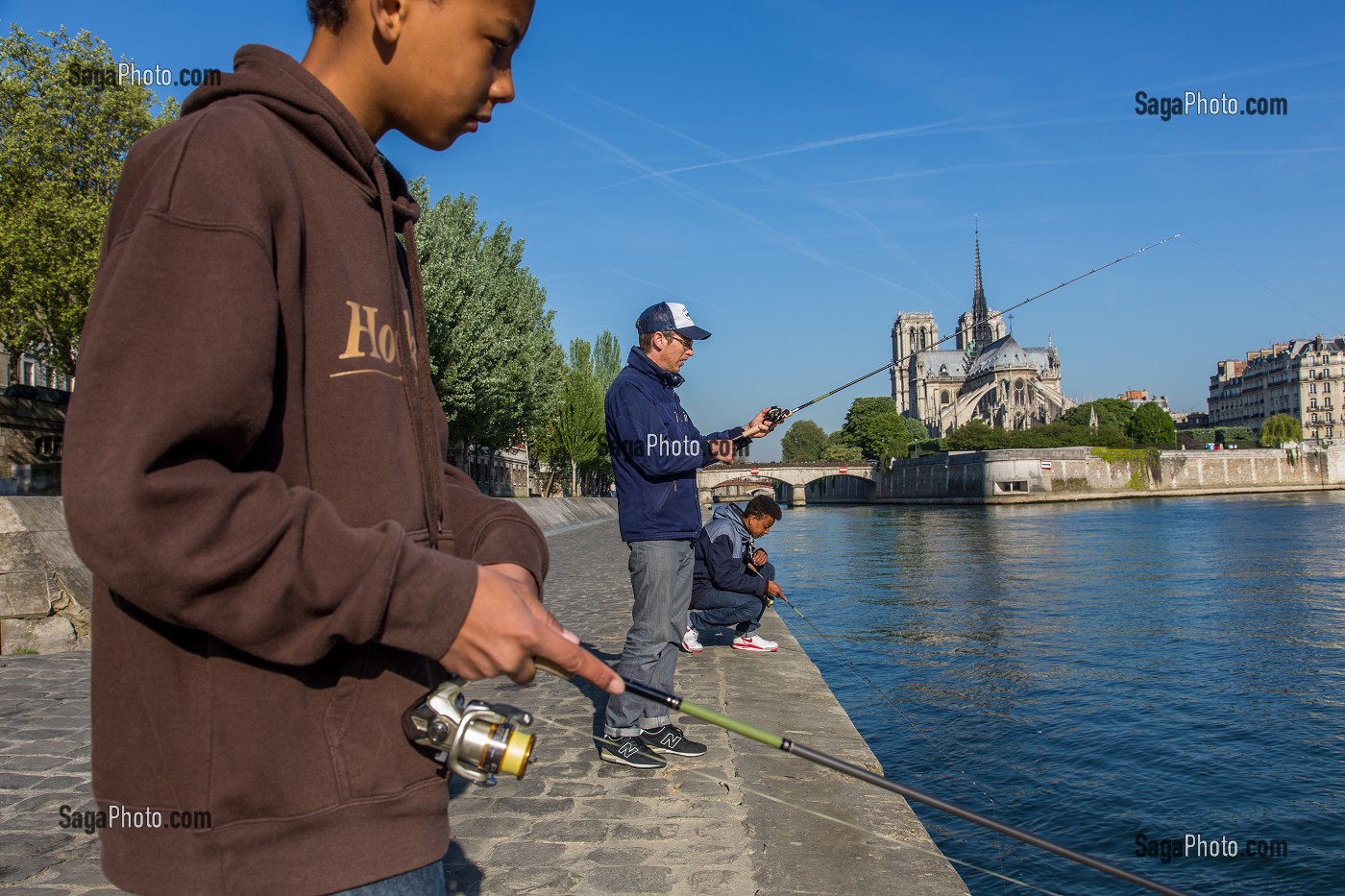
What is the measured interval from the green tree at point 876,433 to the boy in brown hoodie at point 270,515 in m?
138

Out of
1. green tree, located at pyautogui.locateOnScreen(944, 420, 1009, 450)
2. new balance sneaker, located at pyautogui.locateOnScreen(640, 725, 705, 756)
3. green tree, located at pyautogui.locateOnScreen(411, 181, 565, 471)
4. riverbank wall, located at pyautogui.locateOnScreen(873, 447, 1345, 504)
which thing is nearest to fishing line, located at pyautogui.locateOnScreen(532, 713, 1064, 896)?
new balance sneaker, located at pyautogui.locateOnScreen(640, 725, 705, 756)

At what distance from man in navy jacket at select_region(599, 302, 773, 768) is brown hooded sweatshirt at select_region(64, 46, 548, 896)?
457 centimetres

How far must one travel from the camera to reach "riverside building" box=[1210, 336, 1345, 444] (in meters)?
142

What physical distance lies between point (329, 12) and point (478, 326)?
117 feet

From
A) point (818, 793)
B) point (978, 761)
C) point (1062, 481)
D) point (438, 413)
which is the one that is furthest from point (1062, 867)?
point (1062, 481)

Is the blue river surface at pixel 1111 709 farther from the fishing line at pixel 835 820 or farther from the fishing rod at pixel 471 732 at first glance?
the fishing rod at pixel 471 732

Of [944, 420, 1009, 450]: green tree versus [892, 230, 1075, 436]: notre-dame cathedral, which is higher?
[892, 230, 1075, 436]: notre-dame cathedral

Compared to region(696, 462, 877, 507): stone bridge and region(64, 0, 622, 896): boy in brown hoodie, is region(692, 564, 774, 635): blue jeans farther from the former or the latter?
region(696, 462, 877, 507): stone bridge

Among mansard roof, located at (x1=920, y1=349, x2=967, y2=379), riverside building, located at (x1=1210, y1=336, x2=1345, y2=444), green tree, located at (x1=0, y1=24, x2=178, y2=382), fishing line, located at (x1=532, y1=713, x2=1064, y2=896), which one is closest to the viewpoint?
fishing line, located at (x1=532, y1=713, x2=1064, y2=896)

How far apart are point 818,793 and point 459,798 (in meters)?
1.85

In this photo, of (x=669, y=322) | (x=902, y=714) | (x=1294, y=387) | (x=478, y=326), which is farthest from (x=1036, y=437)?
(x=669, y=322)

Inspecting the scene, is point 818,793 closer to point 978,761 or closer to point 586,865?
point 586,865

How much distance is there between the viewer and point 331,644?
4.36 ft

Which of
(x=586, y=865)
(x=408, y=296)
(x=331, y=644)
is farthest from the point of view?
(x=586, y=865)
